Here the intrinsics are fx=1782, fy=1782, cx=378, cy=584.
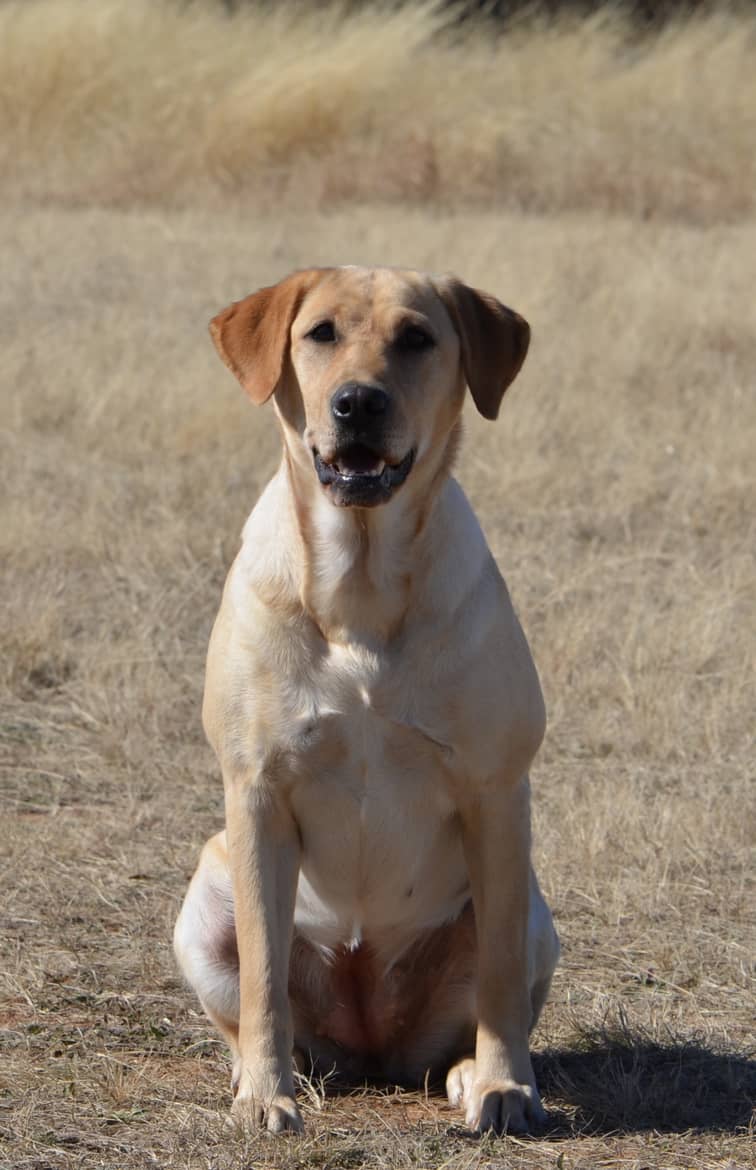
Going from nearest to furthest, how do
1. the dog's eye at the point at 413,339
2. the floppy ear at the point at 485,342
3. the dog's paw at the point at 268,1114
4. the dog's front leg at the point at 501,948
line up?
the dog's paw at the point at 268,1114 < the dog's front leg at the point at 501,948 < the dog's eye at the point at 413,339 < the floppy ear at the point at 485,342

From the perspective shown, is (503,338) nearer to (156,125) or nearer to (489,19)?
(156,125)

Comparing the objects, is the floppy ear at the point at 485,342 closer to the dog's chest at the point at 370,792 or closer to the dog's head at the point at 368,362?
the dog's head at the point at 368,362

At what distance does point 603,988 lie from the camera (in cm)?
361

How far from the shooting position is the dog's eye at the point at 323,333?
3092mm

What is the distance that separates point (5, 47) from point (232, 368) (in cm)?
1272

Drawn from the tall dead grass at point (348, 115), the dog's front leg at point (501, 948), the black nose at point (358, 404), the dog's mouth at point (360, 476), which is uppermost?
the tall dead grass at point (348, 115)

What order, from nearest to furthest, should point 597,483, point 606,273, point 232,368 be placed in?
point 232,368
point 597,483
point 606,273

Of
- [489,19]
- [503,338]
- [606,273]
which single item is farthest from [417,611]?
[489,19]

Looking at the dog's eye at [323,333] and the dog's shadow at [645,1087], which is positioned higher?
the dog's eye at [323,333]

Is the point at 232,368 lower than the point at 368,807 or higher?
higher

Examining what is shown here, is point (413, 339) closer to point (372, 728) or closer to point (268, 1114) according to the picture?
point (372, 728)

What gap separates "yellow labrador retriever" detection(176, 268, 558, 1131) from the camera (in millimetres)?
2920

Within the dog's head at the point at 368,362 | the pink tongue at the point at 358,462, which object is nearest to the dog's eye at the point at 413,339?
the dog's head at the point at 368,362

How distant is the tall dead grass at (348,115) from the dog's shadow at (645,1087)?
417 inches
